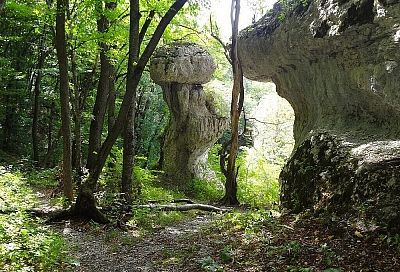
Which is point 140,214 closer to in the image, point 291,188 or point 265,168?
point 291,188

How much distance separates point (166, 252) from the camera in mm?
7570

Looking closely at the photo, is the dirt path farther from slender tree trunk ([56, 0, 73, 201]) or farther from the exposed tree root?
slender tree trunk ([56, 0, 73, 201])

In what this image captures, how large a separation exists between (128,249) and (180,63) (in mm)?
12046

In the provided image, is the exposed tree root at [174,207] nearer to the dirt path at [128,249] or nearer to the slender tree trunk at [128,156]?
the slender tree trunk at [128,156]

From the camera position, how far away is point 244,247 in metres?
7.24

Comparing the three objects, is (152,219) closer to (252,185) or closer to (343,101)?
(343,101)

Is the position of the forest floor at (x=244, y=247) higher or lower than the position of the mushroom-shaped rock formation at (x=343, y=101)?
lower

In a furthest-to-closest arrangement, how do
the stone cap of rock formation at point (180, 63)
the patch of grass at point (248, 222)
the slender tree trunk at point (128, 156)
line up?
the stone cap of rock formation at point (180, 63) < the slender tree trunk at point (128, 156) < the patch of grass at point (248, 222)

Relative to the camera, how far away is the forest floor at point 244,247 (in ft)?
18.8

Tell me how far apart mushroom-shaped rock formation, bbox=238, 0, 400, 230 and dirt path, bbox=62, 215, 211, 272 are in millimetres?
2812

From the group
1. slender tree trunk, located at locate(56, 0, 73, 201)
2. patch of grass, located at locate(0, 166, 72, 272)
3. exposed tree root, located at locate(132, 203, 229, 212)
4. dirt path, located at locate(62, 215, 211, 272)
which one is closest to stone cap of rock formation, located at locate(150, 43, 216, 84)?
exposed tree root, located at locate(132, 203, 229, 212)

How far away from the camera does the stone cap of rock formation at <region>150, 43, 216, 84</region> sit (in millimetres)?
18625

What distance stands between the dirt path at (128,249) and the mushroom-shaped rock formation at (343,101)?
111 inches

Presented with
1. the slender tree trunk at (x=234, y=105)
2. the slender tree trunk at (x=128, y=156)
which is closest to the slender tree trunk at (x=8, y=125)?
the slender tree trunk at (x=234, y=105)
